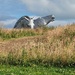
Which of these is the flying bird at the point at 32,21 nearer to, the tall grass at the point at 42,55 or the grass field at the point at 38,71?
the tall grass at the point at 42,55

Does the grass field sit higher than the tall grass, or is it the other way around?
the tall grass

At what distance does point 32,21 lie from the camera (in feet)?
131

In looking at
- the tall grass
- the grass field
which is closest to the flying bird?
the tall grass

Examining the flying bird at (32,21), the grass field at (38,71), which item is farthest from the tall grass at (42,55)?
A: the flying bird at (32,21)

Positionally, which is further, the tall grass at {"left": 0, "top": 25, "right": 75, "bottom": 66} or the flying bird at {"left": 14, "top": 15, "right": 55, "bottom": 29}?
the flying bird at {"left": 14, "top": 15, "right": 55, "bottom": 29}

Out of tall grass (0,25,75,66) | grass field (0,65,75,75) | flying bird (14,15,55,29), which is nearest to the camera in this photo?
grass field (0,65,75,75)

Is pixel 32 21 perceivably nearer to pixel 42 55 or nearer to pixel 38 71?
pixel 42 55

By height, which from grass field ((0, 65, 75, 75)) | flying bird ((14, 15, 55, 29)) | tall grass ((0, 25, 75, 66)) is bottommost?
grass field ((0, 65, 75, 75))

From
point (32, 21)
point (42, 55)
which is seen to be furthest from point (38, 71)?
point (32, 21)

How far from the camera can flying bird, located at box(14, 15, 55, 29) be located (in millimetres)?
39062

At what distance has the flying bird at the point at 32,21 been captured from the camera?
39062mm

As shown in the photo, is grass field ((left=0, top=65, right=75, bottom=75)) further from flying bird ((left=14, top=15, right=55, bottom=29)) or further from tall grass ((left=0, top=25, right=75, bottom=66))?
flying bird ((left=14, top=15, right=55, bottom=29))

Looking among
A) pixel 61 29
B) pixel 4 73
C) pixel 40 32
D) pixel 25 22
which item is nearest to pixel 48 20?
pixel 25 22

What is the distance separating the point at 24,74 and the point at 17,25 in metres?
26.4
